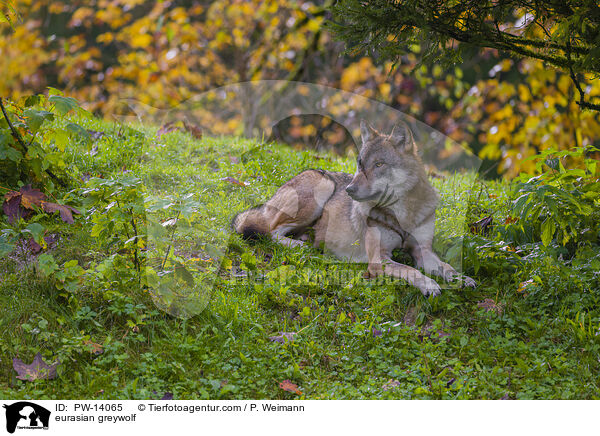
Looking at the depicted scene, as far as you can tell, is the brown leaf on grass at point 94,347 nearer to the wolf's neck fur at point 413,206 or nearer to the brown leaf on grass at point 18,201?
the brown leaf on grass at point 18,201

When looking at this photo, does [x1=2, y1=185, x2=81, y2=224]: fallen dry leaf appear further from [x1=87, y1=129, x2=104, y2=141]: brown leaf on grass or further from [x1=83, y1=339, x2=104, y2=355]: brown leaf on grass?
[x1=87, y1=129, x2=104, y2=141]: brown leaf on grass

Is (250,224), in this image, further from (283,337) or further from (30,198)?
(30,198)

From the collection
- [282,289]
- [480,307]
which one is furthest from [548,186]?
[282,289]

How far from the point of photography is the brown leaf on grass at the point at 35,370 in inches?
137

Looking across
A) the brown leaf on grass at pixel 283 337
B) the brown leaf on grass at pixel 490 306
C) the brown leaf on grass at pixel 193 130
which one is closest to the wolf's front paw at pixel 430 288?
the brown leaf on grass at pixel 490 306

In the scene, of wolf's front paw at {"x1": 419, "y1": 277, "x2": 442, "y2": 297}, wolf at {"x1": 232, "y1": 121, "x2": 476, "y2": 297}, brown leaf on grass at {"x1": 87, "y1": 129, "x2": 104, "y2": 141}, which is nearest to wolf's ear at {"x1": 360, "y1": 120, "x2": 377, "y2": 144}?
wolf at {"x1": 232, "y1": 121, "x2": 476, "y2": 297}

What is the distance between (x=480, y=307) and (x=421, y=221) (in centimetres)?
105

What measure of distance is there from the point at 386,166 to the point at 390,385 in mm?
2081

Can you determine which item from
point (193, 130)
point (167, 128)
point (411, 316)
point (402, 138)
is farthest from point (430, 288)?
point (193, 130)

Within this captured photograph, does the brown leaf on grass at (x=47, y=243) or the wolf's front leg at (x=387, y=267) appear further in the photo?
the brown leaf on grass at (x=47, y=243)

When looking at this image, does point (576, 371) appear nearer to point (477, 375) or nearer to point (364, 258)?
point (477, 375)
